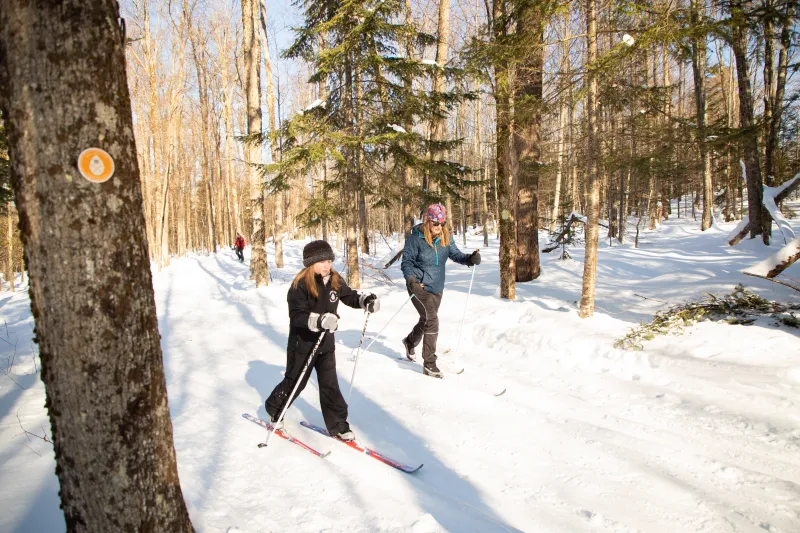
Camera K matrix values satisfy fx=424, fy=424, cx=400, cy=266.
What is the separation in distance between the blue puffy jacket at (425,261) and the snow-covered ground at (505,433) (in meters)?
1.28

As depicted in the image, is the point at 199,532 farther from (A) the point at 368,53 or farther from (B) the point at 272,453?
(A) the point at 368,53

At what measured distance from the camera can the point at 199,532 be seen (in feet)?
8.47

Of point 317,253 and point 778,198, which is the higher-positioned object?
point 778,198

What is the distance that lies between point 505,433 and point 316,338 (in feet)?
6.81

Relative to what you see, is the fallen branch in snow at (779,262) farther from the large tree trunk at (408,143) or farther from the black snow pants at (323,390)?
the large tree trunk at (408,143)

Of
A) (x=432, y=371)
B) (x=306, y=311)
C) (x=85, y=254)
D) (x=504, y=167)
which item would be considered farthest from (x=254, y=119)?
(x=85, y=254)

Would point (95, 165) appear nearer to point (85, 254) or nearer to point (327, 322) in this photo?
point (85, 254)

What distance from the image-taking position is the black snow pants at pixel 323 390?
4.00 metres

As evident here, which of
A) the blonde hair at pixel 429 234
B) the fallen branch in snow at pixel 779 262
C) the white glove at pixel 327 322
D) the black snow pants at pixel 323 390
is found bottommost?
the black snow pants at pixel 323 390

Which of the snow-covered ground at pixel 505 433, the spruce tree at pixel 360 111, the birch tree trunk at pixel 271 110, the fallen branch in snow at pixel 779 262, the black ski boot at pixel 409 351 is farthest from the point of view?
the birch tree trunk at pixel 271 110

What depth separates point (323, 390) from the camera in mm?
4047

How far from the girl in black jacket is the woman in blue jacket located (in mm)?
1955

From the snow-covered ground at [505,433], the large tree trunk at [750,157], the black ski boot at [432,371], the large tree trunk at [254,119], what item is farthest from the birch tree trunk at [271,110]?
the large tree trunk at [750,157]

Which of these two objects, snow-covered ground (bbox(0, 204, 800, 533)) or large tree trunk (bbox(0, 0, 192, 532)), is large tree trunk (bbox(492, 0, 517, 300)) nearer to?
snow-covered ground (bbox(0, 204, 800, 533))
